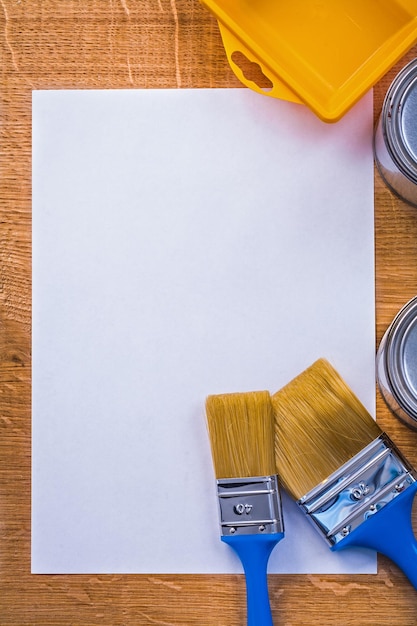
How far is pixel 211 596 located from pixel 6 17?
0.73 metres

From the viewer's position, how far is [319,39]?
2.69 feet

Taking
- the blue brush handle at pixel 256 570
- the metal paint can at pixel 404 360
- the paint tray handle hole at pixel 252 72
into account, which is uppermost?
the paint tray handle hole at pixel 252 72

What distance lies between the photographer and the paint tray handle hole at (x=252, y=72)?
0.86 m

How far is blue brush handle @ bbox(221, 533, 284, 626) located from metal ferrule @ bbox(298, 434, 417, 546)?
0.18 ft

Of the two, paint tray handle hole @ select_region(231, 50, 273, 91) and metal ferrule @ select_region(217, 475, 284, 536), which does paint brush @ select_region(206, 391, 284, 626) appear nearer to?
metal ferrule @ select_region(217, 475, 284, 536)

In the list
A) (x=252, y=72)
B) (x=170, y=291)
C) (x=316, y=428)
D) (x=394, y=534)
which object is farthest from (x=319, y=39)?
(x=394, y=534)

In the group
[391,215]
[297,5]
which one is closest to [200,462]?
[391,215]

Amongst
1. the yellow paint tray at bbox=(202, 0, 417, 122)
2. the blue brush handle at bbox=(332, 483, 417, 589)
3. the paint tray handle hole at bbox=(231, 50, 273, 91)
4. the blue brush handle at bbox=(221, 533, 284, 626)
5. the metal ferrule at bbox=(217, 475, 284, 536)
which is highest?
the yellow paint tray at bbox=(202, 0, 417, 122)

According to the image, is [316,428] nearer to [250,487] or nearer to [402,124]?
[250,487]

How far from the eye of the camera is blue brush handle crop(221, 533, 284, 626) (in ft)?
2.64

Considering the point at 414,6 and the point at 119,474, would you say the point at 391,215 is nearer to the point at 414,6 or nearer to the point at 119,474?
the point at 414,6

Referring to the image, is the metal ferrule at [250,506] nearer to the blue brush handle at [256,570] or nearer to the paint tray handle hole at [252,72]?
the blue brush handle at [256,570]

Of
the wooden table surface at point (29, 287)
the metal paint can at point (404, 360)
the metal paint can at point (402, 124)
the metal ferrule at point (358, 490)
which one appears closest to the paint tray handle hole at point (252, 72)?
the wooden table surface at point (29, 287)

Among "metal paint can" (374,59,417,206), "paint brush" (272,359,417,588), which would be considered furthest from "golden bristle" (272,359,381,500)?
"metal paint can" (374,59,417,206)
